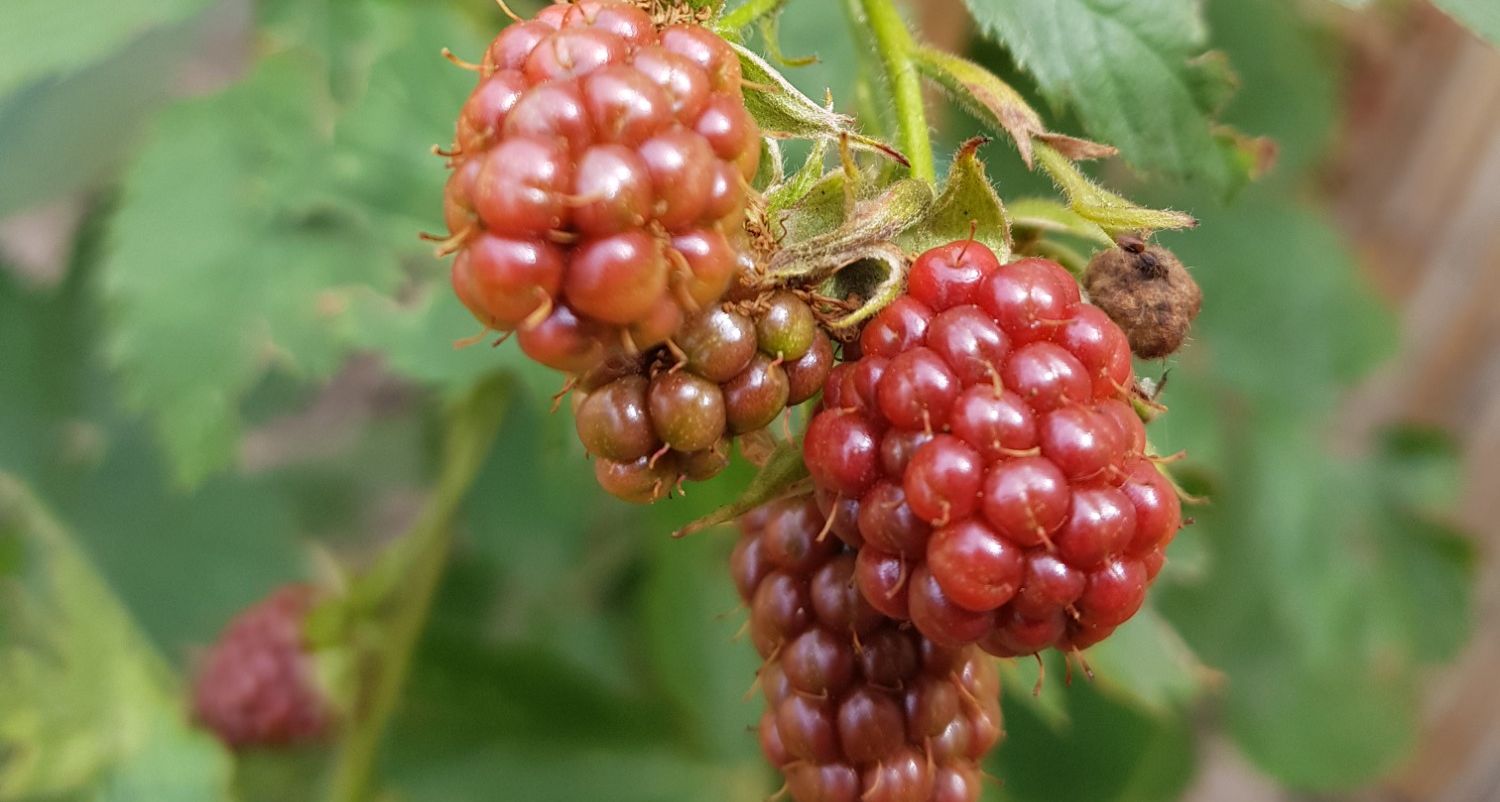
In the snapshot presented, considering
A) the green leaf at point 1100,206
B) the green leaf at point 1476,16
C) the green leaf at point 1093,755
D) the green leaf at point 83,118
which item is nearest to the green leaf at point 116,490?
the green leaf at point 83,118

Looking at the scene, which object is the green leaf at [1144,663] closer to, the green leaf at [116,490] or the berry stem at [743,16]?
the berry stem at [743,16]

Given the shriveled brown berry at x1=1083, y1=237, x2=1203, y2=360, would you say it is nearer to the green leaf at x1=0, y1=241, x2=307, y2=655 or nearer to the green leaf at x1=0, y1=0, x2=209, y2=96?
the green leaf at x1=0, y1=0, x2=209, y2=96

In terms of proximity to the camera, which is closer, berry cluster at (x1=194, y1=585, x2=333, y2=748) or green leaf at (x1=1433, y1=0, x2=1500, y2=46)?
green leaf at (x1=1433, y1=0, x2=1500, y2=46)

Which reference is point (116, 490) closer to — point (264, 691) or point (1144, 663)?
point (264, 691)

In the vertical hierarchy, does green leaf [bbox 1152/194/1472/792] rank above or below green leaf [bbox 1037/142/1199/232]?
below

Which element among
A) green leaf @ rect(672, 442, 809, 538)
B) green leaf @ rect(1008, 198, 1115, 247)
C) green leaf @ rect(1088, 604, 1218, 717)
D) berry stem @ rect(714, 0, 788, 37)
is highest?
berry stem @ rect(714, 0, 788, 37)

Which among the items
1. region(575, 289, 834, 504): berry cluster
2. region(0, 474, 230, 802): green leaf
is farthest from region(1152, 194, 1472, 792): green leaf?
region(0, 474, 230, 802): green leaf
